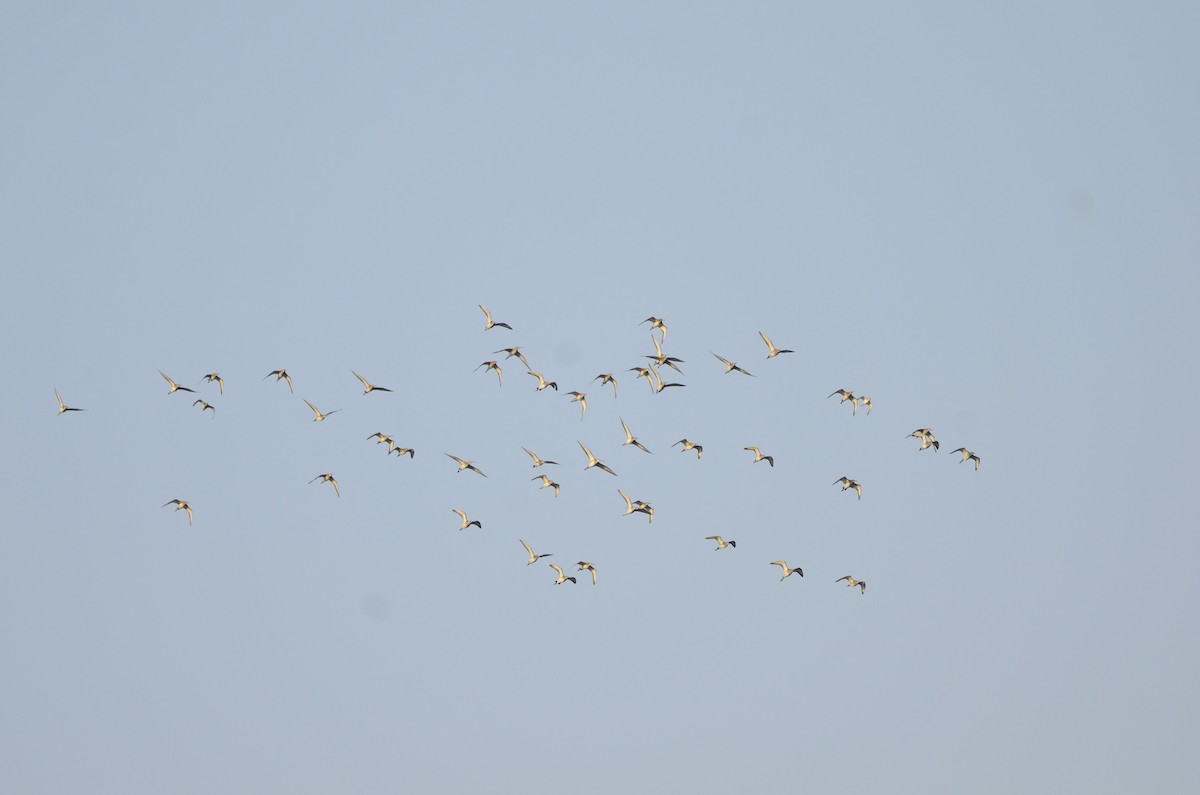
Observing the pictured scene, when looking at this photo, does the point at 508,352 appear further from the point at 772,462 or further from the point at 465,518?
the point at 772,462

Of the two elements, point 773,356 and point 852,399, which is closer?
point 773,356

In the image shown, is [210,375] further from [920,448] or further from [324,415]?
[920,448]

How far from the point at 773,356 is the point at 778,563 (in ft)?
55.9

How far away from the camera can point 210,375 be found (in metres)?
117

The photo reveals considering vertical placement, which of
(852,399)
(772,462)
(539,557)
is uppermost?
(852,399)

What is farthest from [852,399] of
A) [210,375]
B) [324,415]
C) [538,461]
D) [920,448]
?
[210,375]

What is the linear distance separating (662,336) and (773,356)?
7.66 meters

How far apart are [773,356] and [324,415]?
98.5 ft

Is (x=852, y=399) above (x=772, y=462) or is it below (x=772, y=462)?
above

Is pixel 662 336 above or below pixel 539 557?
above

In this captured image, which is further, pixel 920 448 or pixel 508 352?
pixel 920 448

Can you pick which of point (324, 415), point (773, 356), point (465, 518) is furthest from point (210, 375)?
point (773, 356)

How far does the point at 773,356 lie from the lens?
358 ft

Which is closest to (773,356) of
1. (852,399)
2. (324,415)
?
(852,399)
